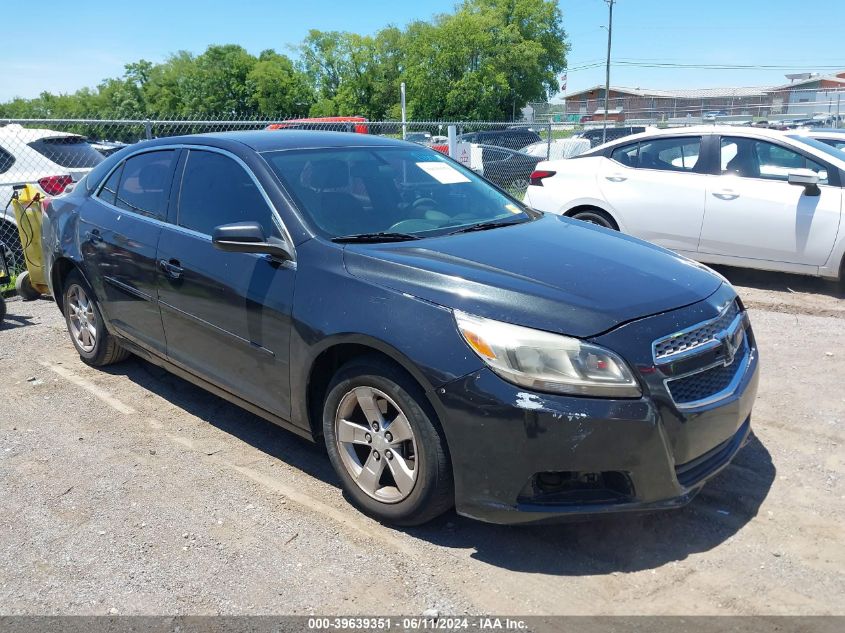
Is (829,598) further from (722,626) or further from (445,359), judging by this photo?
(445,359)

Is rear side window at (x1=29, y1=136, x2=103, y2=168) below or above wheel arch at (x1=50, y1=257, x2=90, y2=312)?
above

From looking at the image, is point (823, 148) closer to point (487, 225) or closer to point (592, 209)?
point (592, 209)

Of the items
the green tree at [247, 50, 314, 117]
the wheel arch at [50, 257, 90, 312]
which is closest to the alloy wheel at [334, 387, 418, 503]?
the wheel arch at [50, 257, 90, 312]

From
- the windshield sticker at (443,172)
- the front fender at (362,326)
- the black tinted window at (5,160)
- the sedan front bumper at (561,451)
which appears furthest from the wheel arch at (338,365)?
the black tinted window at (5,160)

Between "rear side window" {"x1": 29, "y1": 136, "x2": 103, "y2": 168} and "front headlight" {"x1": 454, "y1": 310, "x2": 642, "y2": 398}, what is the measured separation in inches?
309

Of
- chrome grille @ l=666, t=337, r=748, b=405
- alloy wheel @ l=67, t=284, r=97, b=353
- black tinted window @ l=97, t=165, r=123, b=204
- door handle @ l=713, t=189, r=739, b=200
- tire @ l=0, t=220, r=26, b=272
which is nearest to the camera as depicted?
chrome grille @ l=666, t=337, r=748, b=405

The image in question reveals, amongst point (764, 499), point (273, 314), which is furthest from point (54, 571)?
point (764, 499)

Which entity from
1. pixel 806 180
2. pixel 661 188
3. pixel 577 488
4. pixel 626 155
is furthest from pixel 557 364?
pixel 626 155

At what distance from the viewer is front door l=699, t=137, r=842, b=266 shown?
22.9 feet

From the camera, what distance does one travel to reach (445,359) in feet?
9.53

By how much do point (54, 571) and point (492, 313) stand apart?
6.95 feet

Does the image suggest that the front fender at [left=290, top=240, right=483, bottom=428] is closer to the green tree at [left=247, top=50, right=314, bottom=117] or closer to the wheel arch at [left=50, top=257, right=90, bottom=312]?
the wheel arch at [left=50, top=257, right=90, bottom=312]

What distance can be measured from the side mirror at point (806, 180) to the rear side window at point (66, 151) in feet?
25.3

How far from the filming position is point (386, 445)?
322cm
